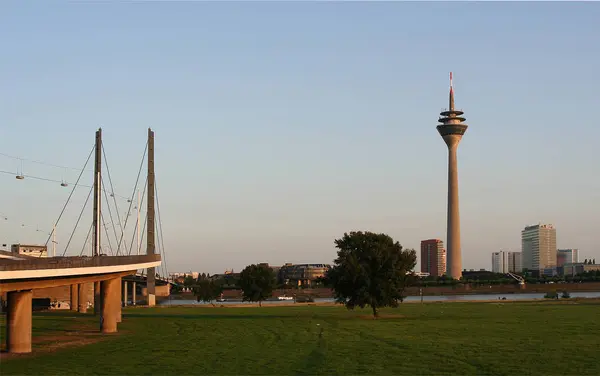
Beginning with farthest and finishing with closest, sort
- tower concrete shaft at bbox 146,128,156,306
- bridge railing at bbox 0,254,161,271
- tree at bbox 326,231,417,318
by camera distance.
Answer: tower concrete shaft at bbox 146,128,156,306 < tree at bbox 326,231,417,318 < bridge railing at bbox 0,254,161,271

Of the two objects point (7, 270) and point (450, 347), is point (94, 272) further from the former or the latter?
point (450, 347)

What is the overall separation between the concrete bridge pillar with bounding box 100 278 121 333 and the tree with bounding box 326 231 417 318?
82.0ft

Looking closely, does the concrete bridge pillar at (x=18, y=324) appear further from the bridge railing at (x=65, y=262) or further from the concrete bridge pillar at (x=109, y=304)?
the concrete bridge pillar at (x=109, y=304)

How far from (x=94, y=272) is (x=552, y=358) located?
33490mm

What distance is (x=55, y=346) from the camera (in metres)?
54.9

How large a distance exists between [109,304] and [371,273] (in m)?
30.7

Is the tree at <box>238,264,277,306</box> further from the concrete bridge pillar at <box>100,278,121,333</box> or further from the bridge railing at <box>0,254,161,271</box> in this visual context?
the concrete bridge pillar at <box>100,278,121,333</box>

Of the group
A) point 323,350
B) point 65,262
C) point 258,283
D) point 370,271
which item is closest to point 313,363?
point 323,350

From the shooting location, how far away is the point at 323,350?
4862 centimetres

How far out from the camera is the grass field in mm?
39688

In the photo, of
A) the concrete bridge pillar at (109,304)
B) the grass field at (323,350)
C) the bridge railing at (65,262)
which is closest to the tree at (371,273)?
the grass field at (323,350)

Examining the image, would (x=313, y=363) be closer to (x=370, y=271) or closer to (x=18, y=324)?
(x=18, y=324)

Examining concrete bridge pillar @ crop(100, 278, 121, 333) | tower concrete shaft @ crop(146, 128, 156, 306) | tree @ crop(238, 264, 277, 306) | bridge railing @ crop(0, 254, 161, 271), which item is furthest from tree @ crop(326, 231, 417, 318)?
tree @ crop(238, 264, 277, 306)

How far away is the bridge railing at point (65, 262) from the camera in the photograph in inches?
1845
